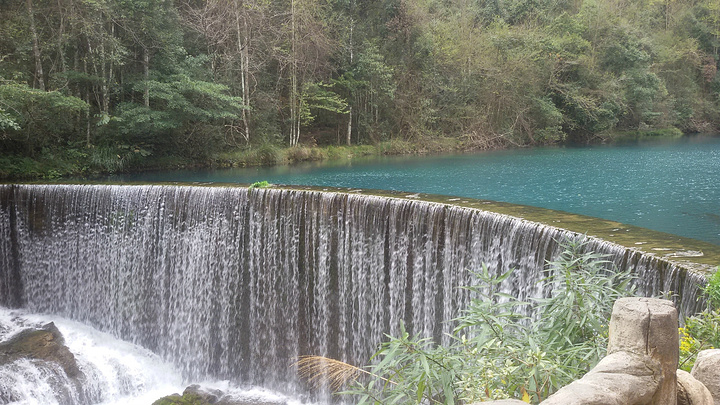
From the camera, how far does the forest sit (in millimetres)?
12539

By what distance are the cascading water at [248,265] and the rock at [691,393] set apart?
12.1 ft

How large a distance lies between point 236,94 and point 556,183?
970 cm

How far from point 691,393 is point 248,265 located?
675cm

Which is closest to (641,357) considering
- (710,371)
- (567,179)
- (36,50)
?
(710,371)

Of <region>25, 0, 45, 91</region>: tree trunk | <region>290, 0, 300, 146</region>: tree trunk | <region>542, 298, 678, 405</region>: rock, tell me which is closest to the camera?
<region>542, 298, 678, 405</region>: rock

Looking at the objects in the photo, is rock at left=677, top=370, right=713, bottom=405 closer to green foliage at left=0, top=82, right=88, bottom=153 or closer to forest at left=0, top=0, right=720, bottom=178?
forest at left=0, top=0, right=720, bottom=178

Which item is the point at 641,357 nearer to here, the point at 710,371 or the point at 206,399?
the point at 710,371

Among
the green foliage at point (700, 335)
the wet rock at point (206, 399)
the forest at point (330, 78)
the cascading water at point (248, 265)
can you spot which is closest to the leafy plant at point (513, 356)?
the green foliage at point (700, 335)

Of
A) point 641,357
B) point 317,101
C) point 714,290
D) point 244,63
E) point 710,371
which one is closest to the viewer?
point 641,357

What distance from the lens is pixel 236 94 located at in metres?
17.4

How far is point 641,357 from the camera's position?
6.33ft

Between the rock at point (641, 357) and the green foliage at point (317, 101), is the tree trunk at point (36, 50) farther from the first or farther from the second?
the rock at point (641, 357)

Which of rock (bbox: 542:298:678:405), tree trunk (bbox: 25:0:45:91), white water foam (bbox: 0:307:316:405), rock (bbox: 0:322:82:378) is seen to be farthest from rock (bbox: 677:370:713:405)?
tree trunk (bbox: 25:0:45:91)

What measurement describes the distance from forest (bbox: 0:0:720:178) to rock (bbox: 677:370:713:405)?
33.8 ft
